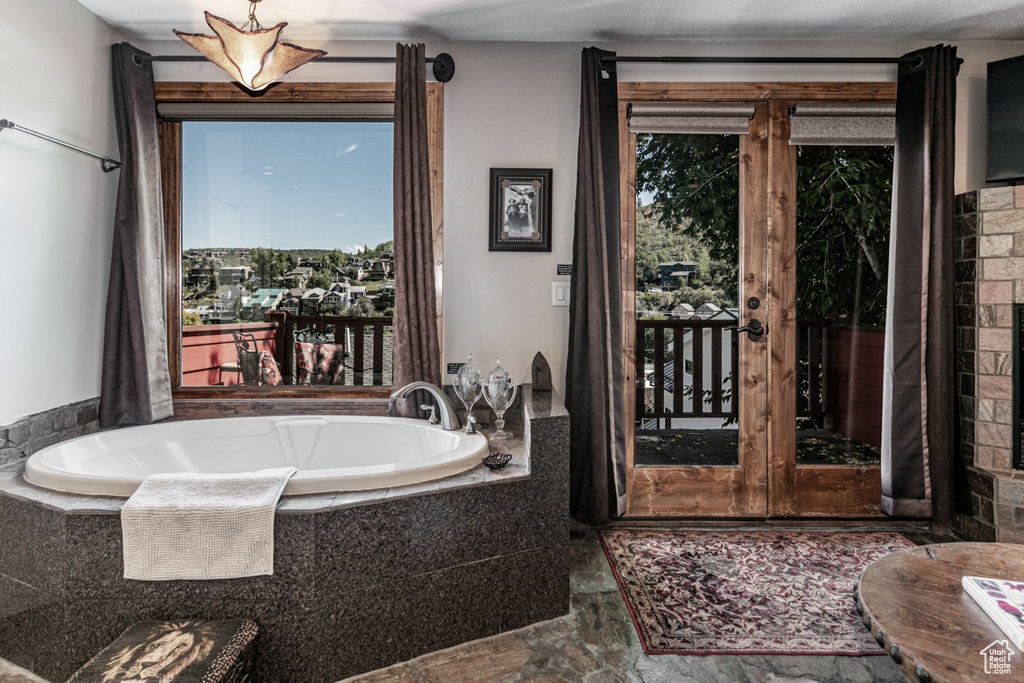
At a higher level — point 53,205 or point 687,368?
point 53,205

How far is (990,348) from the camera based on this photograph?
8.48 ft

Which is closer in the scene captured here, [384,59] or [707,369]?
[384,59]

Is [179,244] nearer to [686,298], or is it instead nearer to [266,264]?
[266,264]

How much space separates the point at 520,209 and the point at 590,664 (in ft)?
6.41

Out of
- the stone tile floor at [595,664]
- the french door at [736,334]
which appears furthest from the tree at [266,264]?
the stone tile floor at [595,664]

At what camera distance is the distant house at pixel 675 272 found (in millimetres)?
2883

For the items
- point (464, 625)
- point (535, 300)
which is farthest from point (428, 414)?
point (464, 625)

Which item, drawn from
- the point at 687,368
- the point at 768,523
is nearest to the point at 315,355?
the point at 687,368

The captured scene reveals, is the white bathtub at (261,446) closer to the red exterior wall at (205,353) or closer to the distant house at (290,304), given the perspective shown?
the red exterior wall at (205,353)

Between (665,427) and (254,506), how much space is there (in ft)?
6.53

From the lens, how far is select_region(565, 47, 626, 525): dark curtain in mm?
2662

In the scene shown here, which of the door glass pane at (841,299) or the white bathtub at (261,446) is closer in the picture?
the white bathtub at (261,446)

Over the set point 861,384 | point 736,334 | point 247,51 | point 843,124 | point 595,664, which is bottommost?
point 595,664

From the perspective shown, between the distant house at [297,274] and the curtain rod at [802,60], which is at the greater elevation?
the curtain rod at [802,60]
